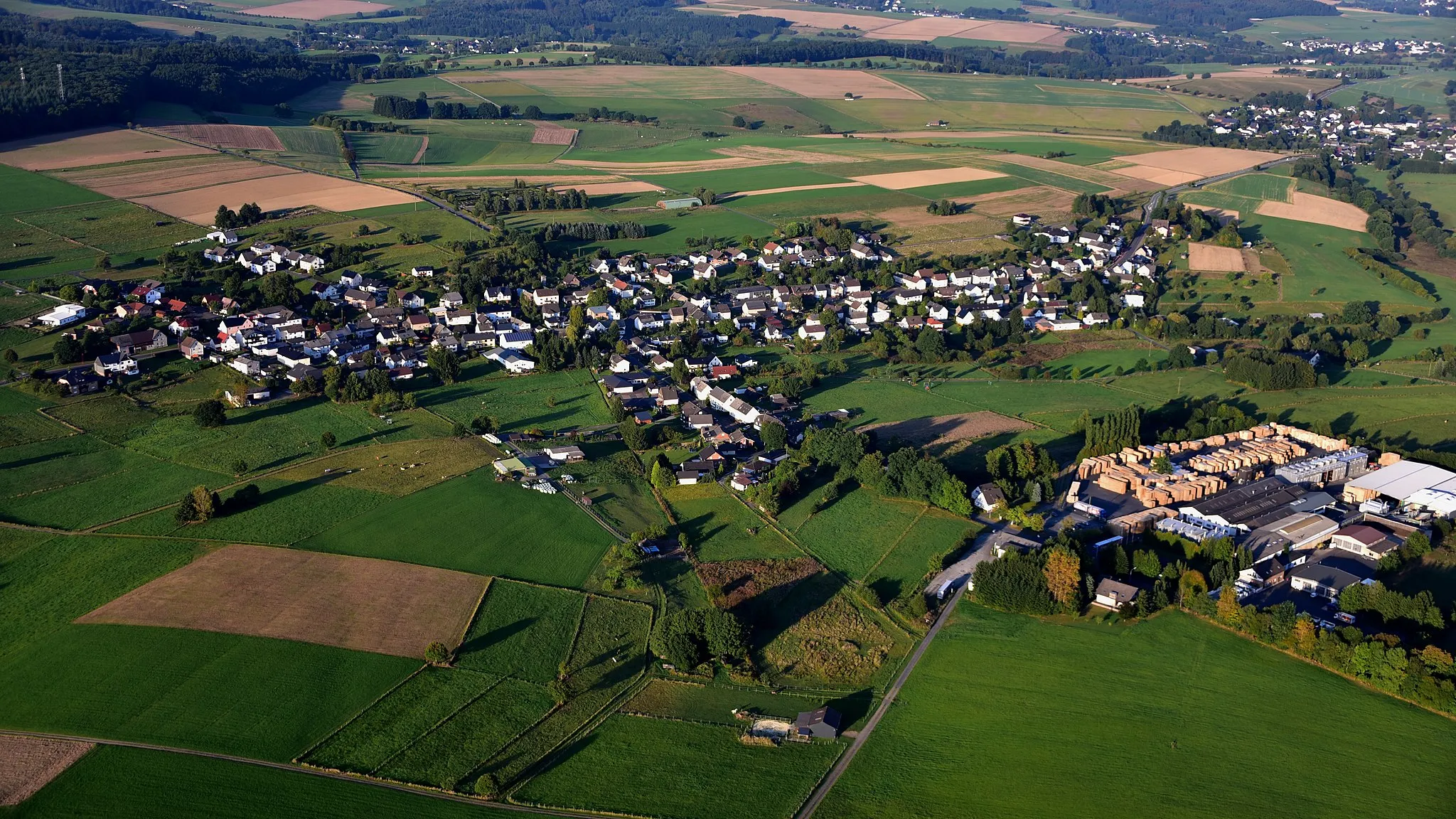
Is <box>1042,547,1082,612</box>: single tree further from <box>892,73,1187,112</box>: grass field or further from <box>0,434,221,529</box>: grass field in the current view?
<box>892,73,1187,112</box>: grass field

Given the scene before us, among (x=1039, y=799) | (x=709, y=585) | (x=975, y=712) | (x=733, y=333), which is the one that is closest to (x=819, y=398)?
(x=733, y=333)

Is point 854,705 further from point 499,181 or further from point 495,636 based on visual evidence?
point 499,181

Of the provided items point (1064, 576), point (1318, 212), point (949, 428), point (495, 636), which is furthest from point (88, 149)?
point (1318, 212)

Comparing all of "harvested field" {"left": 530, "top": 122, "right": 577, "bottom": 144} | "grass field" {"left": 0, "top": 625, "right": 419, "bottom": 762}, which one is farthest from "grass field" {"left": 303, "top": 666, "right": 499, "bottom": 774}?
"harvested field" {"left": 530, "top": 122, "right": 577, "bottom": 144}

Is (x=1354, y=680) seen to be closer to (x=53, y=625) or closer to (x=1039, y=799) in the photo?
(x=1039, y=799)

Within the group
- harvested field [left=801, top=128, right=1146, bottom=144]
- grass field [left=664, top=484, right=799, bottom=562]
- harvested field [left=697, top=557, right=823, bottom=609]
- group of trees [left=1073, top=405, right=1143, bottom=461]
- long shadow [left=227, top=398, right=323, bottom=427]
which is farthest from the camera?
harvested field [left=801, top=128, right=1146, bottom=144]
